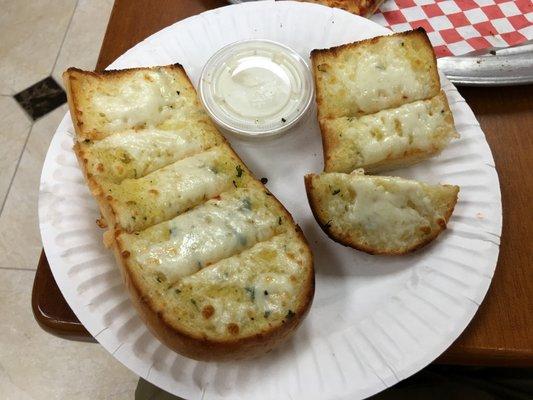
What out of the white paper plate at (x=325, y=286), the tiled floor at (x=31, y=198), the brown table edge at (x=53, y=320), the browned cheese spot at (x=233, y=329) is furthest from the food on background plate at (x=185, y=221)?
the tiled floor at (x=31, y=198)

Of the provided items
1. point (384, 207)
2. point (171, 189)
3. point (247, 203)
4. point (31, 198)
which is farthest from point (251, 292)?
point (31, 198)

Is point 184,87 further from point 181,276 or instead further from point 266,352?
point 266,352

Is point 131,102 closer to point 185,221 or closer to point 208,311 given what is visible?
point 185,221

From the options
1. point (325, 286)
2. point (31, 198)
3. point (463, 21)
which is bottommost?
point (31, 198)

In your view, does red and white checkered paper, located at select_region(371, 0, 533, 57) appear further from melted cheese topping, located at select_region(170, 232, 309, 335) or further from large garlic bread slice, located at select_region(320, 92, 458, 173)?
melted cheese topping, located at select_region(170, 232, 309, 335)

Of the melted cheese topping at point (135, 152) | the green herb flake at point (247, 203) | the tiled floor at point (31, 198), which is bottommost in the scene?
the tiled floor at point (31, 198)

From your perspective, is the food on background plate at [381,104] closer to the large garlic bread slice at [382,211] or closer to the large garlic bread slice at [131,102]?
the large garlic bread slice at [382,211]
